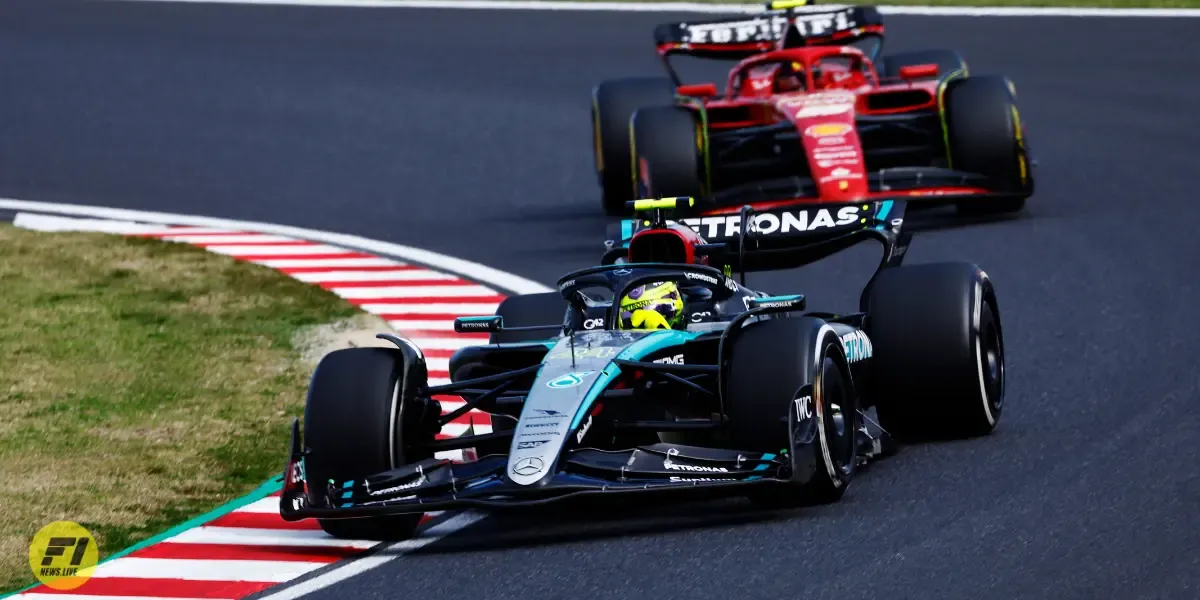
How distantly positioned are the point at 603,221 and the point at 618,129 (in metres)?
0.80

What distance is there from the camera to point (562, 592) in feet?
26.0

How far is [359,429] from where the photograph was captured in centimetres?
888

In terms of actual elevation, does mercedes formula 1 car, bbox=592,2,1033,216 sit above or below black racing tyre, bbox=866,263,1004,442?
above

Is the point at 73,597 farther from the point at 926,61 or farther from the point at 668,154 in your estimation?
the point at 926,61

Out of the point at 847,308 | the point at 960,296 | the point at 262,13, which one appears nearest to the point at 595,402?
the point at 960,296

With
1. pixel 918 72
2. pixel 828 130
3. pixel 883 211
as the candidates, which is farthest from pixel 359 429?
pixel 918 72

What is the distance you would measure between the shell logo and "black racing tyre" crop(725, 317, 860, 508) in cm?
751

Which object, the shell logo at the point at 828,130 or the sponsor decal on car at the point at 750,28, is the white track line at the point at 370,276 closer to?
the shell logo at the point at 828,130

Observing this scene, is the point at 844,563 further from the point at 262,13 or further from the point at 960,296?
the point at 262,13

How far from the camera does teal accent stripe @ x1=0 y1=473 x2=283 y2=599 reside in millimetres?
9164

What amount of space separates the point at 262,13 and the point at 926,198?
15.9 meters

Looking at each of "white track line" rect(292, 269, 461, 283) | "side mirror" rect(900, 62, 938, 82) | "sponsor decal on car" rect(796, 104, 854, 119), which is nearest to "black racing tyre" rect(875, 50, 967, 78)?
"side mirror" rect(900, 62, 938, 82)

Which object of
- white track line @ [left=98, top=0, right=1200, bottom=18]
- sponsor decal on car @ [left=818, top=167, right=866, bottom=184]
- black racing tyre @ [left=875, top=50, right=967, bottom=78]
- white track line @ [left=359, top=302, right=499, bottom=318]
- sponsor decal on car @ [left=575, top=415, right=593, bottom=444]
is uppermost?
white track line @ [left=98, top=0, right=1200, bottom=18]

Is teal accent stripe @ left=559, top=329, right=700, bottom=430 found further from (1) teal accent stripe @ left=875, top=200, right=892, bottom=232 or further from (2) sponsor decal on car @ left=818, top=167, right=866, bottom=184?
(2) sponsor decal on car @ left=818, top=167, right=866, bottom=184
